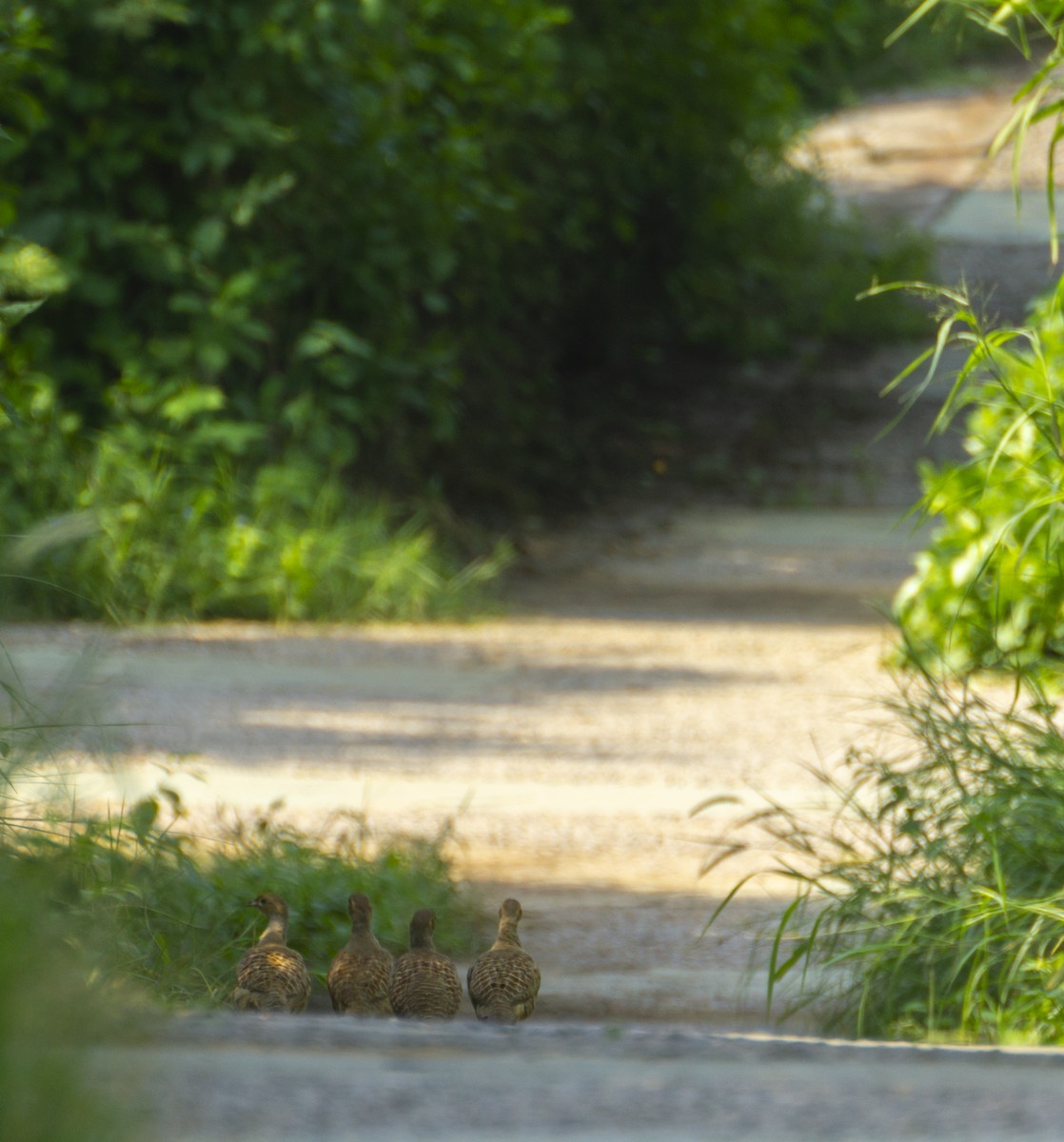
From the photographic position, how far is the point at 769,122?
15.8 m

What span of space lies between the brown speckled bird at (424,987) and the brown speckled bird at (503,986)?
0.04 m

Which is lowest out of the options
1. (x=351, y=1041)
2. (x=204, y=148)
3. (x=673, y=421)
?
(x=673, y=421)

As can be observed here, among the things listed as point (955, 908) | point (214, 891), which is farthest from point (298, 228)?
point (955, 908)

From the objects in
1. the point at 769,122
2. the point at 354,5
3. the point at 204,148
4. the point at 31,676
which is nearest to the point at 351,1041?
the point at 31,676

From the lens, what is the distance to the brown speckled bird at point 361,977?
3559 millimetres

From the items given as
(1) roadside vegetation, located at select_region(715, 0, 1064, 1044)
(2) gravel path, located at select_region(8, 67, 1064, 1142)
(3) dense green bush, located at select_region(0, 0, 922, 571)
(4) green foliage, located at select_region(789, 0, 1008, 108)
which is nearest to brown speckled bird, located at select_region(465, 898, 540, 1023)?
(2) gravel path, located at select_region(8, 67, 1064, 1142)

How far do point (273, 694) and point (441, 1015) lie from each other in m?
3.70

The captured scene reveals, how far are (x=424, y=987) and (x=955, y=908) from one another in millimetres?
976

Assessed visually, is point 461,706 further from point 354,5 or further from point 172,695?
point 354,5

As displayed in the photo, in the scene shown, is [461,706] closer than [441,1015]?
No

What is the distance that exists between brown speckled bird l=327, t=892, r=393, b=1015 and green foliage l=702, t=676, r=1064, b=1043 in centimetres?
73

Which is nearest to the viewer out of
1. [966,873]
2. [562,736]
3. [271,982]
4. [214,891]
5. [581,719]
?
[271,982]

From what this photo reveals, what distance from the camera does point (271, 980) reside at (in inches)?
133

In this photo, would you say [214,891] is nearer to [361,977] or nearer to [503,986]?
[361,977]
